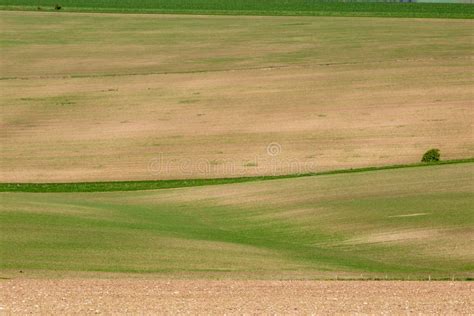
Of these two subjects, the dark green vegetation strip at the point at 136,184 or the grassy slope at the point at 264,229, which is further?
the dark green vegetation strip at the point at 136,184

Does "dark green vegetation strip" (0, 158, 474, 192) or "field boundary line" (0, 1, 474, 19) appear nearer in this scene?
"dark green vegetation strip" (0, 158, 474, 192)

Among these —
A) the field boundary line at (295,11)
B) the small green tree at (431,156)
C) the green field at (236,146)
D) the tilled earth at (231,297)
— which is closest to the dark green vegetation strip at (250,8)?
the field boundary line at (295,11)

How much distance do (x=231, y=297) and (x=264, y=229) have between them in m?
10.7

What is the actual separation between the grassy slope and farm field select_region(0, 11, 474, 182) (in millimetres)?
6968

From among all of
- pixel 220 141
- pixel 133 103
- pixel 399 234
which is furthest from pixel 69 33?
pixel 399 234

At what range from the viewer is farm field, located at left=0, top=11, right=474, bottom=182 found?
4194 centimetres

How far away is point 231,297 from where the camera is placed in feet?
52.8

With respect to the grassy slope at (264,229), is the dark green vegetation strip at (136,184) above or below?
above

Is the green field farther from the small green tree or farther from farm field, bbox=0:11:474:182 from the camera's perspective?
the small green tree

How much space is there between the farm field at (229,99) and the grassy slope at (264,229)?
6968 mm

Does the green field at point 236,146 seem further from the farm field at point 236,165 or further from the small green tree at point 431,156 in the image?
the small green tree at point 431,156

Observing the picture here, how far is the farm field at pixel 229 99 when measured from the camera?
41.9 m

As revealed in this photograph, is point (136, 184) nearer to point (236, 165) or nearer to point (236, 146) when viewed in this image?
point (236, 165)

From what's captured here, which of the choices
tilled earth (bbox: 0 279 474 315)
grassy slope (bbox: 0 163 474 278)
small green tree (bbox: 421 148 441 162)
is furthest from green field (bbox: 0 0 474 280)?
tilled earth (bbox: 0 279 474 315)
